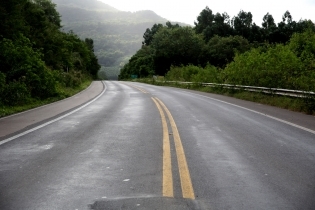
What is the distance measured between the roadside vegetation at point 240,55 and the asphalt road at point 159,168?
8.17 metres

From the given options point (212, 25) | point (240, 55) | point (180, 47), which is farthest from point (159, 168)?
point (212, 25)

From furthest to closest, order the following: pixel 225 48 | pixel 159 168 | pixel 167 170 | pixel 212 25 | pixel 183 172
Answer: pixel 212 25, pixel 225 48, pixel 159 168, pixel 167 170, pixel 183 172

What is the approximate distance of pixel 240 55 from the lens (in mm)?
29938

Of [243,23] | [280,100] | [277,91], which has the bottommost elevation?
[280,100]

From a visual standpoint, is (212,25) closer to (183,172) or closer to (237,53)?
(237,53)

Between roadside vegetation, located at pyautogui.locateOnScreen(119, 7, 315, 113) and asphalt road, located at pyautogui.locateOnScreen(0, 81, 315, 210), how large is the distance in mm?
8169

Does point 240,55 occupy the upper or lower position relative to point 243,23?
lower

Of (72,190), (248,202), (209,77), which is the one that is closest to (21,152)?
(72,190)

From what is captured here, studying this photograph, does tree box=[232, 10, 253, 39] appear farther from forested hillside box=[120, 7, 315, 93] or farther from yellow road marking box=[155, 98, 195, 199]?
yellow road marking box=[155, 98, 195, 199]

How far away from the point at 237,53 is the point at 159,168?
26.0 m

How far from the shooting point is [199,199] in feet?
15.4

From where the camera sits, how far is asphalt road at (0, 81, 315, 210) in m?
4.68

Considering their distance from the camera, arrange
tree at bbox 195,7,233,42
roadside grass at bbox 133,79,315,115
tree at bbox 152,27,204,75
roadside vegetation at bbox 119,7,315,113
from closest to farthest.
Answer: roadside grass at bbox 133,79,315,115 → roadside vegetation at bbox 119,7,315,113 → tree at bbox 152,27,204,75 → tree at bbox 195,7,233,42

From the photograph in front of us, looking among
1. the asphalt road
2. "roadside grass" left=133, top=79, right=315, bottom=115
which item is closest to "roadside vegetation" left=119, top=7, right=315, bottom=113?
"roadside grass" left=133, top=79, right=315, bottom=115
